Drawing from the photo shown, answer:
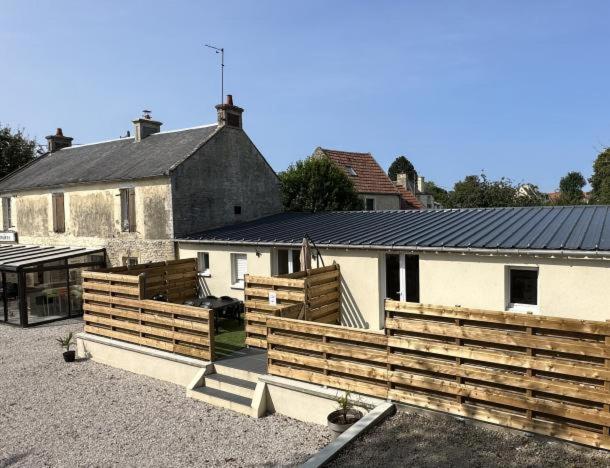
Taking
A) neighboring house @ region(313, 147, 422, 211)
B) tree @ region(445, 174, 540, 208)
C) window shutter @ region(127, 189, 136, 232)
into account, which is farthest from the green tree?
window shutter @ region(127, 189, 136, 232)

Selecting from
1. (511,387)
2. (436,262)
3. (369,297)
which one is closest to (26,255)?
(369,297)

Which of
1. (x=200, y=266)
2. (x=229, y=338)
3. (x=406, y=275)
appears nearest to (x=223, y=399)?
(x=229, y=338)

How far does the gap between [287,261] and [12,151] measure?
1332 inches

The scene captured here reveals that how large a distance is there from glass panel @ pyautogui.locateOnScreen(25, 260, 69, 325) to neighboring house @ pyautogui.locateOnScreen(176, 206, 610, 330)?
5.17 metres

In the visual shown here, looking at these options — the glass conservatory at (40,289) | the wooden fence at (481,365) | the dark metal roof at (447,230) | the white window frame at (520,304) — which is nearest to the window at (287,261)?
the dark metal roof at (447,230)

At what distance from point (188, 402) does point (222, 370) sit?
106 cm

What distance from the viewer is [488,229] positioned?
45.7 ft

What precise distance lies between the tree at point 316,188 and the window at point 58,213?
1343cm

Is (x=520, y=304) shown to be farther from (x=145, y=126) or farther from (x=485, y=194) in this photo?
(x=485, y=194)

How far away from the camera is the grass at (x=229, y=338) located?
1289cm

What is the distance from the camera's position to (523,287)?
12.2 metres

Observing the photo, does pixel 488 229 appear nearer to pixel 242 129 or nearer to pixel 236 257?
pixel 236 257

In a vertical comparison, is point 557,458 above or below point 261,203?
below

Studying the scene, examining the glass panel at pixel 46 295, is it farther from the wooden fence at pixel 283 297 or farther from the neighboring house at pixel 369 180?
the neighboring house at pixel 369 180
